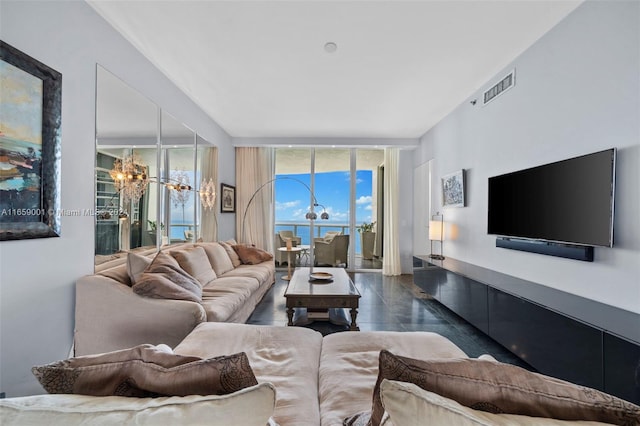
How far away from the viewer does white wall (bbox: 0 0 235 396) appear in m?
1.69

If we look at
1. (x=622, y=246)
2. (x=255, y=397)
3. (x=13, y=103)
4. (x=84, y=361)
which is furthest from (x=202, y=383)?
(x=622, y=246)

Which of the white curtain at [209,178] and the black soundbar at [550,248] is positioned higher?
the white curtain at [209,178]

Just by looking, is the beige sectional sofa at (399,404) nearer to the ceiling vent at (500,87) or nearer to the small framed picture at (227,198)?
the ceiling vent at (500,87)

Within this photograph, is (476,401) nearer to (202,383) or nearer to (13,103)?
(202,383)

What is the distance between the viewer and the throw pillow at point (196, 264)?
312cm

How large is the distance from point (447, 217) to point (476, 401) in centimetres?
418

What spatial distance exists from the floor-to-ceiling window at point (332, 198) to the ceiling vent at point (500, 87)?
3.04m

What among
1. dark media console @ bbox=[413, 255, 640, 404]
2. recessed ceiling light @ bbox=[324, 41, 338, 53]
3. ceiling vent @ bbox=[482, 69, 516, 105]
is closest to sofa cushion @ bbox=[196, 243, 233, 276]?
recessed ceiling light @ bbox=[324, 41, 338, 53]

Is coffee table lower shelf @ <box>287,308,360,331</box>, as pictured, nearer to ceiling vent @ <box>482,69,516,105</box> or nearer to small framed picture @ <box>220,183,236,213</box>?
small framed picture @ <box>220,183,236,213</box>

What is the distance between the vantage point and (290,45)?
8.98ft

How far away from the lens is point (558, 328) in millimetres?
1876

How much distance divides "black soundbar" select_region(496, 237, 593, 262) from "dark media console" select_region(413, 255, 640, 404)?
0.29 meters

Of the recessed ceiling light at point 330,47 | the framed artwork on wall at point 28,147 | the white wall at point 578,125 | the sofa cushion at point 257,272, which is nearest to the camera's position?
the framed artwork on wall at point 28,147

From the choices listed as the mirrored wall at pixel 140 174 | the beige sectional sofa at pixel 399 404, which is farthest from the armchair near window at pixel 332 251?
the beige sectional sofa at pixel 399 404
